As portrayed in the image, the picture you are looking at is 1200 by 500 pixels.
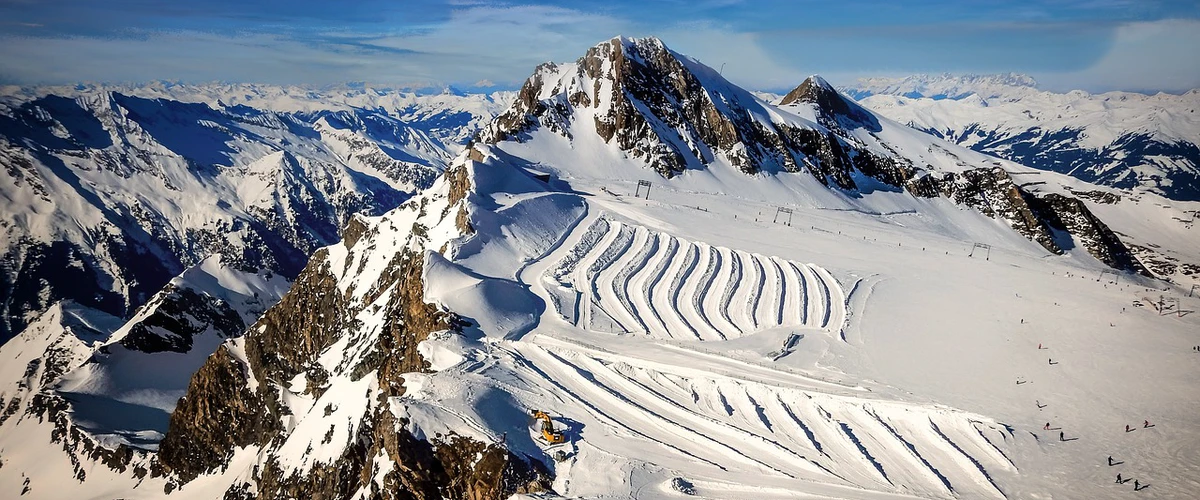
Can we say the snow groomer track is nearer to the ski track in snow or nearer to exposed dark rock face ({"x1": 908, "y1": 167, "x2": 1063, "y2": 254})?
the ski track in snow

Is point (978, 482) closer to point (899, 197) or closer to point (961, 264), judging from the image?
point (961, 264)

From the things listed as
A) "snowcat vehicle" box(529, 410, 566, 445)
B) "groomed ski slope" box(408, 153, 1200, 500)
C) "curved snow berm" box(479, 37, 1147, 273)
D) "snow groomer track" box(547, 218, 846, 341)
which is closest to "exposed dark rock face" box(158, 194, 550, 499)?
"groomed ski slope" box(408, 153, 1200, 500)

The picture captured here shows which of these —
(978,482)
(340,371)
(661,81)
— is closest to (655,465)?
(978,482)

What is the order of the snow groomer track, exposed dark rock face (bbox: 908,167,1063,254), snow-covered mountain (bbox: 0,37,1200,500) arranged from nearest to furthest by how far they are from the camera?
1. snow-covered mountain (bbox: 0,37,1200,500)
2. the snow groomer track
3. exposed dark rock face (bbox: 908,167,1063,254)

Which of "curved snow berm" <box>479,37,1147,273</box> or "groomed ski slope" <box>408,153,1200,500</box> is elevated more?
"curved snow berm" <box>479,37,1147,273</box>

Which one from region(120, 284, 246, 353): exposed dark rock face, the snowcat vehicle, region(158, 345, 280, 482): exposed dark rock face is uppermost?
the snowcat vehicle

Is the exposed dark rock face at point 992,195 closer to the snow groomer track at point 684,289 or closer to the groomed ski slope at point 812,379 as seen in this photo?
the groomed ski slope at point 812,379
